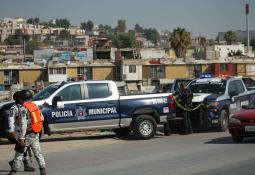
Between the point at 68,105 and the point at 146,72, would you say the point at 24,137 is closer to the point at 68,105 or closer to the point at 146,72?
the point at 68,105

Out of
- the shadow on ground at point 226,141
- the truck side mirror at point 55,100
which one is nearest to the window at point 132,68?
the shadow on ground at point 226,141

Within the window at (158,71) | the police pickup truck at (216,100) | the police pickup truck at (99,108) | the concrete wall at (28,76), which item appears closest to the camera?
the police pickup truck at (99,108)

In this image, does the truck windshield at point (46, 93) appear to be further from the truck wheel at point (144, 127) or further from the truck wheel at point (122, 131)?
the truck wheel at point (122, 131)

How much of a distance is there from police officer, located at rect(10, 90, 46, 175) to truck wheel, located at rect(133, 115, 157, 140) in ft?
22.8

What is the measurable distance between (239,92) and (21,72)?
80.5m

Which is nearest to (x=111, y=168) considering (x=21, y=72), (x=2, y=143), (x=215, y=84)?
(x=2, y=143)

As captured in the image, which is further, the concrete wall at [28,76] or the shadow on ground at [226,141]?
the concrete wall at [28,76]

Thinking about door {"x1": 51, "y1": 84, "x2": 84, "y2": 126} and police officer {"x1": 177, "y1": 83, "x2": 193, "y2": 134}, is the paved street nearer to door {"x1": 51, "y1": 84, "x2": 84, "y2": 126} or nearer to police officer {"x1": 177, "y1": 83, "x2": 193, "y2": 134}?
police officer {"x1": 177, "y1": 83, "x2": 193, "y2": 134}

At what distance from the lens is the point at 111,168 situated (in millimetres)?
11242

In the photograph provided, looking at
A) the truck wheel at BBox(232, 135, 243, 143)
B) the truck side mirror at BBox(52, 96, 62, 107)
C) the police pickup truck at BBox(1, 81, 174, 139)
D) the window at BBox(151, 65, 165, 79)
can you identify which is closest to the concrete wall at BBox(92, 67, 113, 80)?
the window at BBox(151, 65, 165, 79)

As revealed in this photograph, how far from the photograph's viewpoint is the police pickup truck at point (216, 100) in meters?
18.8

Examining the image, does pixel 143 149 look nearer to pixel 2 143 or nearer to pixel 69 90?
pixel 69 90

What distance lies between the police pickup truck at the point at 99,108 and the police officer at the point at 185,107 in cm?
96

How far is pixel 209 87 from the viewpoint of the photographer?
20234 millimetres
